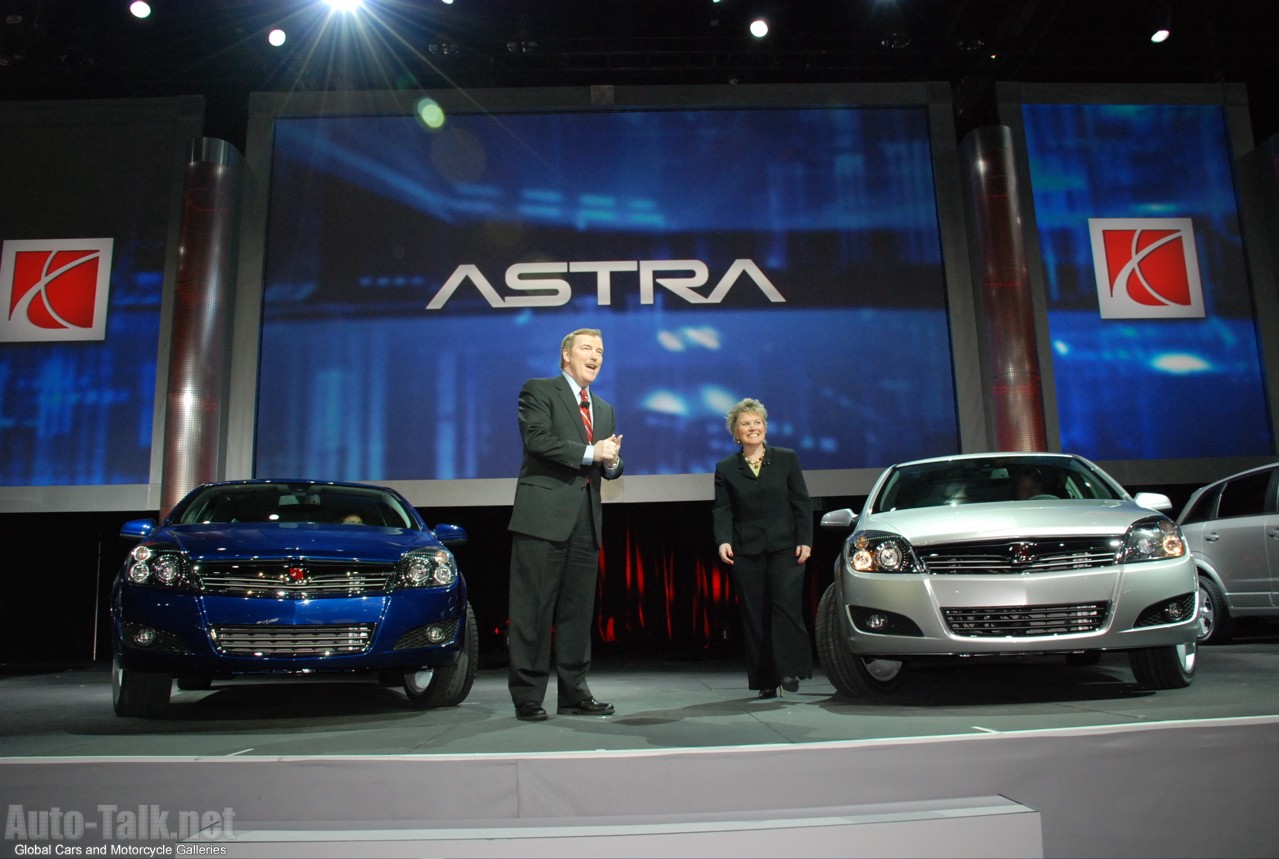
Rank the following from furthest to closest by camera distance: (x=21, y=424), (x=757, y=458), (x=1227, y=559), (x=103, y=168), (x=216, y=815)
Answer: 1. (x=103, y=168)
2. (x=21, y=424)
3. (x=1227, y=559)
4. (x=757, y=458)
5. (x=216, y=815)

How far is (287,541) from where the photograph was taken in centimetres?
394

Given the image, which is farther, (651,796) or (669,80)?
(669,80)

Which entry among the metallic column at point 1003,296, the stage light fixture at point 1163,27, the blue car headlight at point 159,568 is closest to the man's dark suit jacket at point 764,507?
the blue car headlight at point 159,568

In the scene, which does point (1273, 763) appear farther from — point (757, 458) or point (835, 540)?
point (835, 540)

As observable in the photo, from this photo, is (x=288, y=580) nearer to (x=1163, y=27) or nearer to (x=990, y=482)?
(x=990, y=482)

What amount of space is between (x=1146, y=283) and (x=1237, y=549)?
3380 mm

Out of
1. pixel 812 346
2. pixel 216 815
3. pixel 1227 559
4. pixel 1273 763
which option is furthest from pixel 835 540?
pixel 216 815

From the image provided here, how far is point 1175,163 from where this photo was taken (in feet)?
29.5

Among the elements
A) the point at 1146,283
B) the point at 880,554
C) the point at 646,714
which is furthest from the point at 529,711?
the point at 1146,283

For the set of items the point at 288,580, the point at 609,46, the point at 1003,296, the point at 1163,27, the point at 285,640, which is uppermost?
the point at 609,46

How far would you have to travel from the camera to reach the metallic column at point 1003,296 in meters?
7.78

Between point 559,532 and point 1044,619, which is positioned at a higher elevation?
point 559,532

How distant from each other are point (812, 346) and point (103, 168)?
717cm

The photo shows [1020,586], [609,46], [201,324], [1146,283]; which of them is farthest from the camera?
[609,46]
